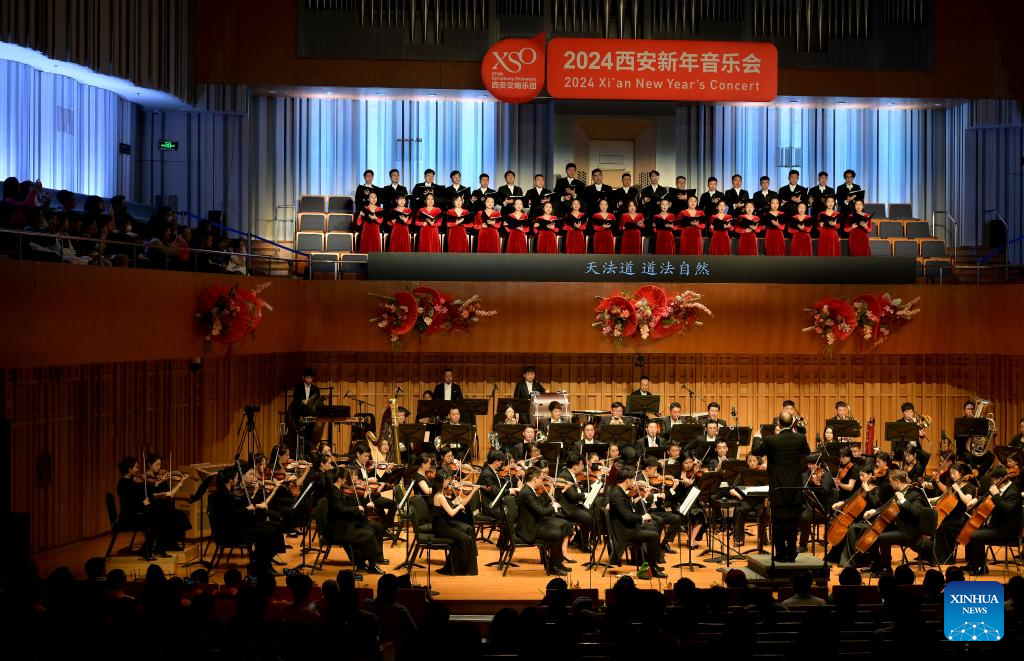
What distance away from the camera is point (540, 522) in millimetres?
12188

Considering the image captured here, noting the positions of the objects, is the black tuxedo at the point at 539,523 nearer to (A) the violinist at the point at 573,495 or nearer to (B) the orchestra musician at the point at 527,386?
(A) the violinist at the point at 573,495

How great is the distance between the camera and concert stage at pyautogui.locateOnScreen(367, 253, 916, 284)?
16906 mm

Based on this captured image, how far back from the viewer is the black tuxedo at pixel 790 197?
17.3 meters

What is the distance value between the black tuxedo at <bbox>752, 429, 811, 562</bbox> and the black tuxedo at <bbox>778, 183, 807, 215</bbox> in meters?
6.95

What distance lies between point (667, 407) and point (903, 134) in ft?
22.9

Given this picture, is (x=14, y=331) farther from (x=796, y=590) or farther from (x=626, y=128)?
(x=626, y=128)

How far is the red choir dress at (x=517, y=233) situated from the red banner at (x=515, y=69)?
2.70 metres

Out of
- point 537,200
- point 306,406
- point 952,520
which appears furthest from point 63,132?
point 952,520

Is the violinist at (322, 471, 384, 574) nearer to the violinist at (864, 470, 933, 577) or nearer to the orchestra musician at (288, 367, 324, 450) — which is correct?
the orchestra musician at (288, 367, 324, 450)

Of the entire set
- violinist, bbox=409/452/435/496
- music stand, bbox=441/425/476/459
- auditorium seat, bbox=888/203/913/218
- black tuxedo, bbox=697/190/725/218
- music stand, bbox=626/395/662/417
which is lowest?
violinist, bbox=409/452/435/496

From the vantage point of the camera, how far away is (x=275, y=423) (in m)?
17.8

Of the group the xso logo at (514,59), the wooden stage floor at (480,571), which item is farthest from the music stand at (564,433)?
the xso logo at (514,59)

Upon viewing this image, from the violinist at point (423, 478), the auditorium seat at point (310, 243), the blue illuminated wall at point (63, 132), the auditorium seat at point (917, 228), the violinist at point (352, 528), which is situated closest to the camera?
the violinist at point (352, 528)

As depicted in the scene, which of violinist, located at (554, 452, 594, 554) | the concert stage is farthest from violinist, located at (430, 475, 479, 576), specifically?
the concert stage
